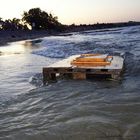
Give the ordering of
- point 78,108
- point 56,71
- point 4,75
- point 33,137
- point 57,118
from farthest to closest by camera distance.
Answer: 1. point 4,75
2. point 56,71
3. point 78,108
4. point 57,118
5. point 33,137

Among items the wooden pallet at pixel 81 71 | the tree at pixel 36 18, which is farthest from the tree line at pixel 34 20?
the wooden pallet at pixel 81 71

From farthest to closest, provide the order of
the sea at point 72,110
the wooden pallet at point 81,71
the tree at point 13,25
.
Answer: the tree at point 13,25 → the wooden pallet at point 81,71 → the sea at point 72,110

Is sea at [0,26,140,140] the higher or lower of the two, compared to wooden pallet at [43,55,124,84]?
lower

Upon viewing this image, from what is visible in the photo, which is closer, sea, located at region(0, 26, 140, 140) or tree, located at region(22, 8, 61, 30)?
sea, located at region(0, 26, 140, 140)

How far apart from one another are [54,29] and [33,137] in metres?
97.6

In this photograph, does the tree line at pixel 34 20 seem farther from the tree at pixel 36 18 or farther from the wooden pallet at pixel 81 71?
the wooden pallet at pixel 81 71

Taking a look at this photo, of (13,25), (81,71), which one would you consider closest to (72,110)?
(81,71)

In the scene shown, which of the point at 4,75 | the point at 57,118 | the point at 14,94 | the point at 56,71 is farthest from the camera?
the point at 4,75

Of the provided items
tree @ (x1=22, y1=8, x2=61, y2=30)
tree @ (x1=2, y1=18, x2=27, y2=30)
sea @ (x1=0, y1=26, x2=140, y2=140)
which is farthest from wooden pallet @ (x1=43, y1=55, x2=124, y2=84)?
tree @ (x1=22, y1=8, x2=61, y2=30)

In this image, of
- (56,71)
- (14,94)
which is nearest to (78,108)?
(14,94)

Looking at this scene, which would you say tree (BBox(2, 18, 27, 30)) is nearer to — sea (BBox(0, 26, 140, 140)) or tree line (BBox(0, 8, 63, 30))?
tree line (BBox(0, 8, 63, 30))

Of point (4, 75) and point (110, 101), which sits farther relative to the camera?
point (4, 75)

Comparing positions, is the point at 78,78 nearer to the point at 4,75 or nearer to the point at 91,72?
the point at 91,72

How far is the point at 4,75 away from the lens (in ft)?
39.7
